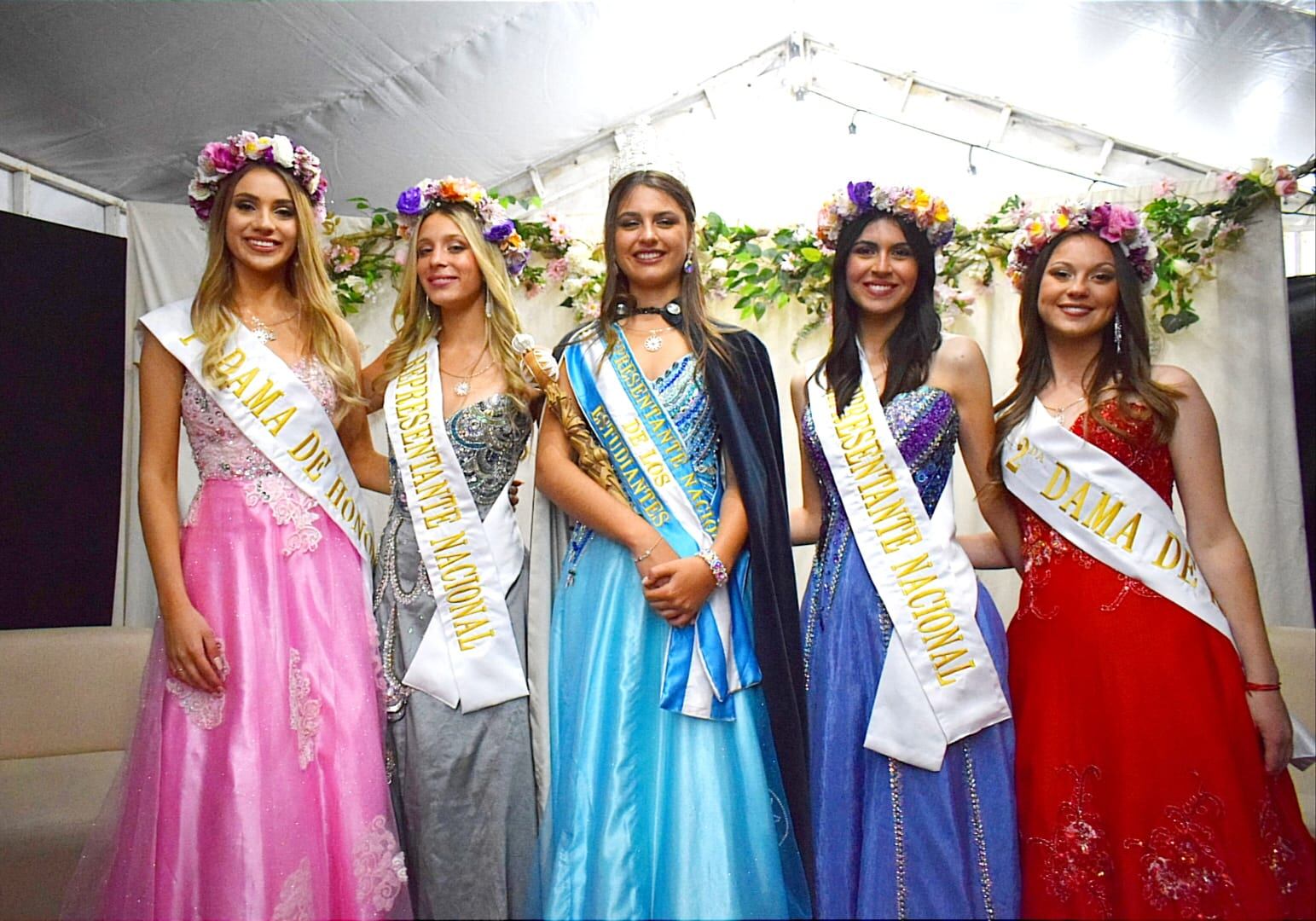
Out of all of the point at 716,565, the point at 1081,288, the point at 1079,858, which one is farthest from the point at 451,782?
the point at 1081,288

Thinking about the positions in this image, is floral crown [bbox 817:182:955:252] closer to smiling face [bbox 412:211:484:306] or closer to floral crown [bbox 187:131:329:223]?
smiling face [bbox 412:211:484:306]

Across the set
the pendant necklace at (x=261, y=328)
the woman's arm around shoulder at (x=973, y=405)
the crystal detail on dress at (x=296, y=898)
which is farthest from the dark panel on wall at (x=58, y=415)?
the woman's arm around shoulder at (x=973, y=405)

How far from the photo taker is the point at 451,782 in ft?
4.64

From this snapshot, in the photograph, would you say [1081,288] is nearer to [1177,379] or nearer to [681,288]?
[1177,379]

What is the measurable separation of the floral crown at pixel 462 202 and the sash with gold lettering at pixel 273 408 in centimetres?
34

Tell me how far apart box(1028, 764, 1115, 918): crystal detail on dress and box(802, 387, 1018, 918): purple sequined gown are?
0.05 m

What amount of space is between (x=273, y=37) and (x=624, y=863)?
4.91ft

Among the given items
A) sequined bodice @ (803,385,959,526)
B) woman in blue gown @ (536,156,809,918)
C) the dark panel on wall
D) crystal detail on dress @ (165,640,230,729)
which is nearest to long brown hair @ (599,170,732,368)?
woman in blue gown @ (536,156,809,918)

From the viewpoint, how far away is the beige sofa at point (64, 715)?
2.02 m

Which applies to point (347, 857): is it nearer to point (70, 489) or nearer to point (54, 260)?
point (70, 489)

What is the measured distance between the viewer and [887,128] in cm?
177

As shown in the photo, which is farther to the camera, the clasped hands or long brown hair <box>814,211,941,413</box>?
long brown hair <box>814,211,941,413</box>

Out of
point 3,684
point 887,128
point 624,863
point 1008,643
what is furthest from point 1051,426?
point 3,684

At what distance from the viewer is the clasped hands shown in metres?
1.35
